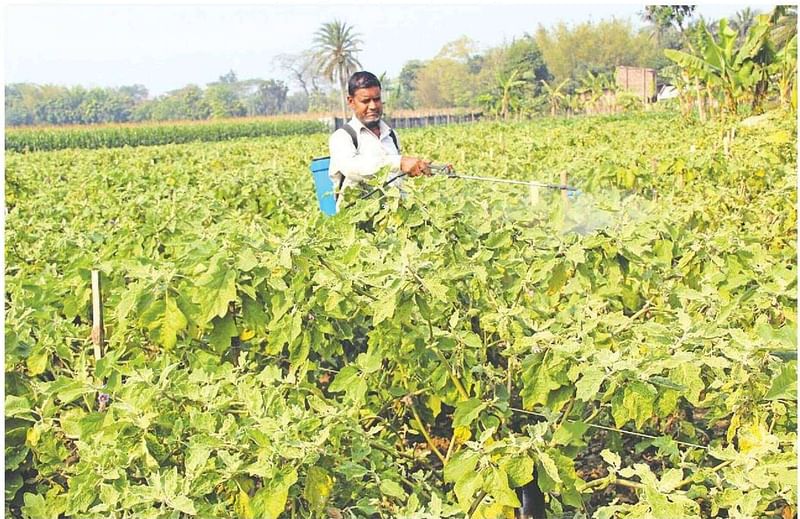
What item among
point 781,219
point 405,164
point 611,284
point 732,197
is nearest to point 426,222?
point 611,284

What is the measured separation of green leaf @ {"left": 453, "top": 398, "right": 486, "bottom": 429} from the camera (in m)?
2.39

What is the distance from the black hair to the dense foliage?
28.8m

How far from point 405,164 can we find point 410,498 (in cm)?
250

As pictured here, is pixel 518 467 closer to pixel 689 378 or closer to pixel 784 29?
pixel 689 378

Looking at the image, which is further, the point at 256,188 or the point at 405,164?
the point at 256,188

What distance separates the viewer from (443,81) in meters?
82.0

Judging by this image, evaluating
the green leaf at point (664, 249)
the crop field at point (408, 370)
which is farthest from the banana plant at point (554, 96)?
the crop field at point (408, 370)

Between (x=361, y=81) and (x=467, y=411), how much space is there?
8.28ft

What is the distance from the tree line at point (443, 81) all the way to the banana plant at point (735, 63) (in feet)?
79.3

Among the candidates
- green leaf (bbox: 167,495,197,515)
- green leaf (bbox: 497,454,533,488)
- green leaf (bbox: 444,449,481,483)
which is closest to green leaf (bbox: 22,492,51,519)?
green leaf (bbox: 167,495,197,515)

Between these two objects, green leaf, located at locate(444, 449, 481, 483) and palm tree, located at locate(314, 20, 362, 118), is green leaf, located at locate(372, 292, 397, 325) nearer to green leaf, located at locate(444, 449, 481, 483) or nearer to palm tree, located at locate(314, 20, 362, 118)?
green leaf, located at locate(444, 449, 481, 483)

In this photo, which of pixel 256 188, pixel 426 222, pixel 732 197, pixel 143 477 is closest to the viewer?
pixel 143 477

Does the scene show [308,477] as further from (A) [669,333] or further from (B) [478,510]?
(A) [669,333]

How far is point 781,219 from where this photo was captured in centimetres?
495
